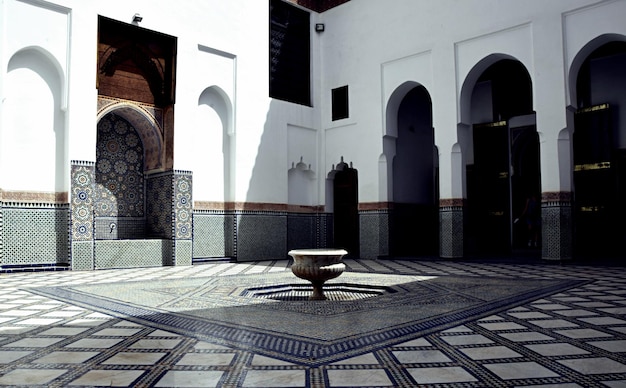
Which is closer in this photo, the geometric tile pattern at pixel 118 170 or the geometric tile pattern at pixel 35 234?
the geometric tile pattern at pixel 35 234

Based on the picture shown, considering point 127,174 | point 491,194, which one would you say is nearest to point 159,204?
point 127,174

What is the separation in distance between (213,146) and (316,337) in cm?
549

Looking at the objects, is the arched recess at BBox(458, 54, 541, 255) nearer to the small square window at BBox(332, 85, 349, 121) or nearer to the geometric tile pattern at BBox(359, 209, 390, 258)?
the geometric tile pattern at BBox(359, 209, 390, 258)

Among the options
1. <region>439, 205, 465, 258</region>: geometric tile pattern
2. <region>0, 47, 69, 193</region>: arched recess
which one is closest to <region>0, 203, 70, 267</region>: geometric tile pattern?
<region>0, 47, 69, 193</region>: arched recess

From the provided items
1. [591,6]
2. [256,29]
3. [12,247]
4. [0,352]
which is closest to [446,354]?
[0,352]

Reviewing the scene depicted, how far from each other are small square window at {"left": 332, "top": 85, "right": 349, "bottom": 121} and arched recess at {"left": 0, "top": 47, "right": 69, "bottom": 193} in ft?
14.2

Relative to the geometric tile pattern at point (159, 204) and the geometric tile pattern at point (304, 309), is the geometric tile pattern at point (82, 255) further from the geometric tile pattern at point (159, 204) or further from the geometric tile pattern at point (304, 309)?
the geometric tile pattern at point (304, 309)

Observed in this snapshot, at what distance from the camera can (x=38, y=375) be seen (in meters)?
1.83

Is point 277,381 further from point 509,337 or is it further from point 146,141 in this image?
point 146,141

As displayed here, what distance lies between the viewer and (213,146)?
7492 mm

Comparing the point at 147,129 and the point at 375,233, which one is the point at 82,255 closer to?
the point at 147,129

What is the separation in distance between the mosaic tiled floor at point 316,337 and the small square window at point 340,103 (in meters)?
4.70

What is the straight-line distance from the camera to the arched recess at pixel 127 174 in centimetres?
687

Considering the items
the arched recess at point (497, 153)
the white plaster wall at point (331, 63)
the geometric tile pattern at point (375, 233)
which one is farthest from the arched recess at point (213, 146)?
the arched recess at point (497, 153)
